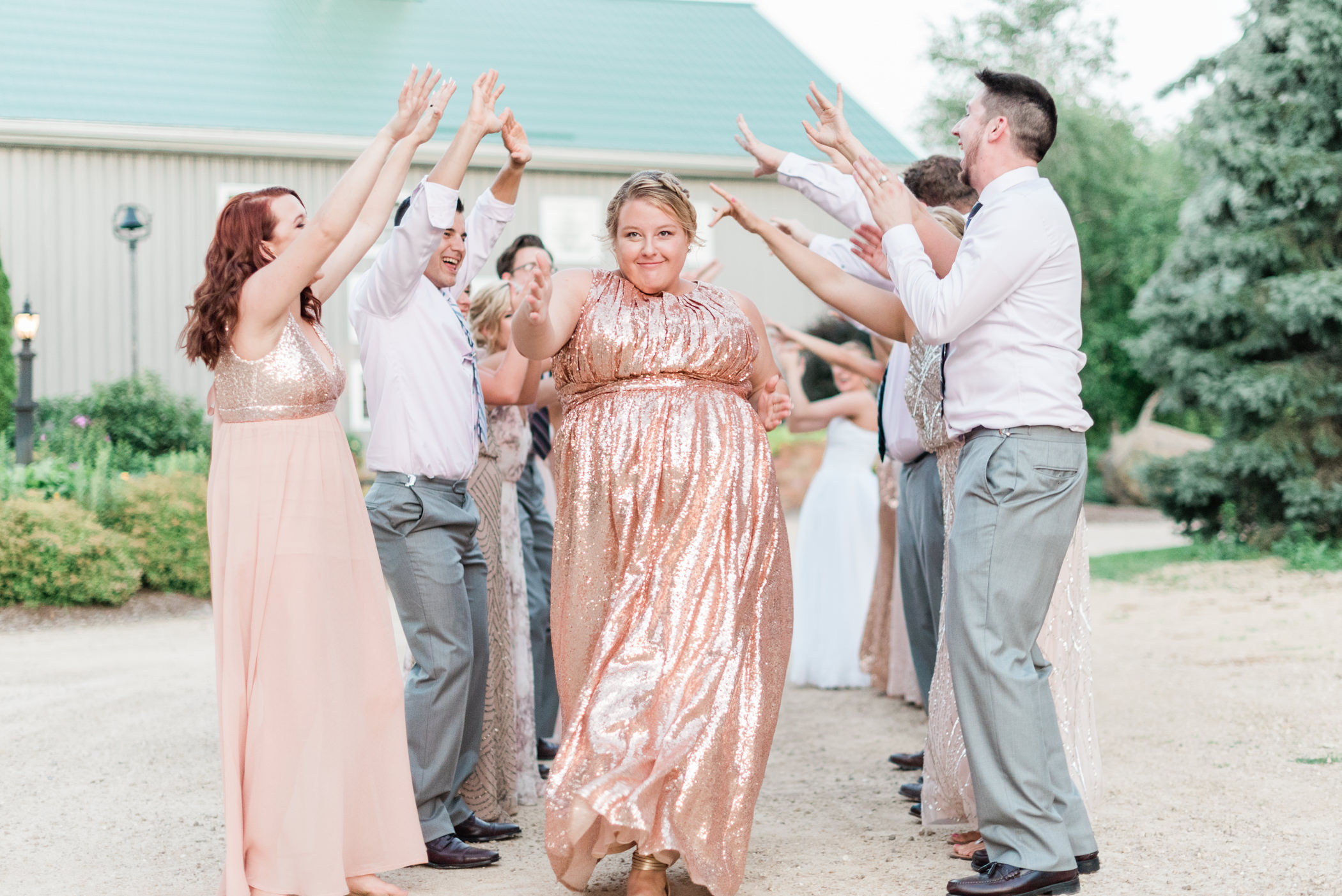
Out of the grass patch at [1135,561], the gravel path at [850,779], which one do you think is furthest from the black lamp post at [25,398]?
the grass patch at [1135,561]

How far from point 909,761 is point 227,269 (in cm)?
356

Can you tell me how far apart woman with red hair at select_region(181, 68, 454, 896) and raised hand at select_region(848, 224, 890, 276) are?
1452mm

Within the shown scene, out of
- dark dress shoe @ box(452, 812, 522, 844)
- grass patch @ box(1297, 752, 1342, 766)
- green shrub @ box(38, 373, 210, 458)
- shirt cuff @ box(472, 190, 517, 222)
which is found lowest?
dark dress shoe @ box(452, 812, 522, 844)

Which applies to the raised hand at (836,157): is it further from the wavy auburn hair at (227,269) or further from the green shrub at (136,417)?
the green shrub at (136,417)

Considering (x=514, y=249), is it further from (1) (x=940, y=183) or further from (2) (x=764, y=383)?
(2) (x=764, y=383)

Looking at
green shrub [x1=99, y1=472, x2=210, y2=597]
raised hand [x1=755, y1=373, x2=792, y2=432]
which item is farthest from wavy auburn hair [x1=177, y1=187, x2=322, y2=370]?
green shrub [x1=99, y1=472, x2=210, y2=597]

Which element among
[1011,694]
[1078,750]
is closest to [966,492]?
[1011,694]

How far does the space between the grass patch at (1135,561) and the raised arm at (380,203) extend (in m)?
10.1

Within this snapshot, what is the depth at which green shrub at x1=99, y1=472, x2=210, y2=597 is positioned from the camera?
11.1 m

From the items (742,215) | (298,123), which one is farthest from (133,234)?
(742,215)

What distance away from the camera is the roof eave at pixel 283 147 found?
16.7 meters

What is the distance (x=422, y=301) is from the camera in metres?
4.34

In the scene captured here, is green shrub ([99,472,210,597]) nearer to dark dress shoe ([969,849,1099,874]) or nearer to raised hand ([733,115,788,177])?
raised hand ([733,115,788,177])

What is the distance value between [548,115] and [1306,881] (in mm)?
17357
